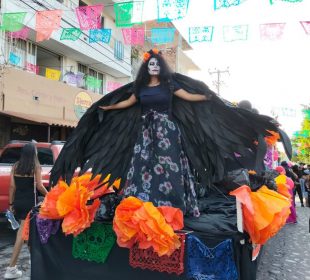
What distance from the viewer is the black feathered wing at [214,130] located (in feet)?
10.5

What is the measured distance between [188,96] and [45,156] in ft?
14.3

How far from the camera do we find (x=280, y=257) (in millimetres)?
5539

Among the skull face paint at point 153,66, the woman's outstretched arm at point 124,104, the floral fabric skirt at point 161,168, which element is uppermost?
the skull face paint at point 153,66

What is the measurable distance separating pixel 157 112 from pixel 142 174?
0.59 m

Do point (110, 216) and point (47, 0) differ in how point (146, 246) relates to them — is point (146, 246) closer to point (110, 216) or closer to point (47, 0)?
point (110, 216)

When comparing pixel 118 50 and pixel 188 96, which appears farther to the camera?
pixel 118 50

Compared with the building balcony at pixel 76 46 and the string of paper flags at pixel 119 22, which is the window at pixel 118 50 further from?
the string of paper flags at pixel 119 22

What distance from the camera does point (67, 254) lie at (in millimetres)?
3211

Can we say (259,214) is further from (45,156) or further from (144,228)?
(45,156)

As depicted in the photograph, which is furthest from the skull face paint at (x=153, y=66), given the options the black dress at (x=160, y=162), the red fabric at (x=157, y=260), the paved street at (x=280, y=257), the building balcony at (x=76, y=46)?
the building balcony at (x=76, y=46)

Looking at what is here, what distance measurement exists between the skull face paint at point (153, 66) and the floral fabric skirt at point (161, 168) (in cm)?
37

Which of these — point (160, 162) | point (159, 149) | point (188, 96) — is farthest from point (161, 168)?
point (188, 96)

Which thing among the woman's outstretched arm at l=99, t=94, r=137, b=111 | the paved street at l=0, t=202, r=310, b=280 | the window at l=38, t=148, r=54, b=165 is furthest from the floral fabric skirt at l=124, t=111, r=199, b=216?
the window at l=38, t=148, r=54, b=165

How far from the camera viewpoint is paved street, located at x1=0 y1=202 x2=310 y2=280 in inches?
185
